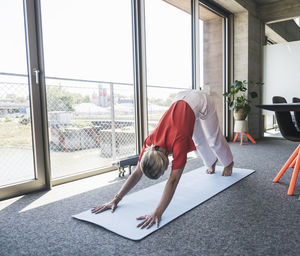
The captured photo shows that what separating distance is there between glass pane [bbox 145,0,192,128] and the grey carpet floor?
6.09 ft

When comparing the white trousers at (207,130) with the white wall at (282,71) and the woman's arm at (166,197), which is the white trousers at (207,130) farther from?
the white wall at (282,71)

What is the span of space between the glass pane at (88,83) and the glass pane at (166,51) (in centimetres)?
43

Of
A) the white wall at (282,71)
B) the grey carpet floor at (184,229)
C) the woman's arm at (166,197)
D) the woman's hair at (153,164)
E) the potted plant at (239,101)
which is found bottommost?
the grey carpet floor at (184,229)

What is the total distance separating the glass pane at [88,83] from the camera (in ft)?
8.14

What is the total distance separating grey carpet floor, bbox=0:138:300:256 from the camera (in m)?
1.22

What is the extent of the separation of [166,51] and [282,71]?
2.59 m

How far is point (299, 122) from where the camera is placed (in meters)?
2.55

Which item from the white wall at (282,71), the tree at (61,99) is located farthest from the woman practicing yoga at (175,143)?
the white wall at (282,71)

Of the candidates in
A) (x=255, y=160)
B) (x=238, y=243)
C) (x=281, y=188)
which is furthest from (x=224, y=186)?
(x=255, y=160)

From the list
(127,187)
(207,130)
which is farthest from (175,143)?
(207,130)

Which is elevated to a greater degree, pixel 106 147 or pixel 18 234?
pixel 106 147

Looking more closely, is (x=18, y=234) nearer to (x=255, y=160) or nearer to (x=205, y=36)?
(x=255, y=160)

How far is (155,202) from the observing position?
1789 mm

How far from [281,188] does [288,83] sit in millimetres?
3454
